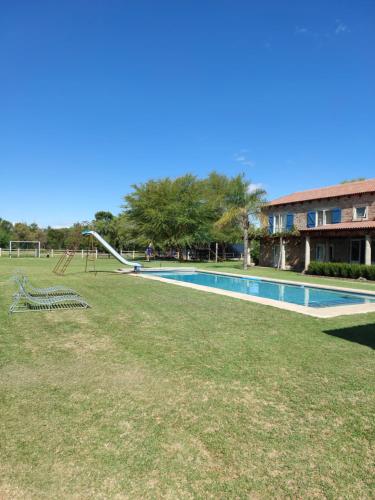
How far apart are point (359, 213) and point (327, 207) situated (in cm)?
264

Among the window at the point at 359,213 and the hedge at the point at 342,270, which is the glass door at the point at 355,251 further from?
the hedge at the point at 342,270

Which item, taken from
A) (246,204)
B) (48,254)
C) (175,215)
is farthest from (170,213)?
(48,254)

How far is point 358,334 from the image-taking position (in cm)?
702

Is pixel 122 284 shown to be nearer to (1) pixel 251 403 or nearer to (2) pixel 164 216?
(1) pixel 251 403

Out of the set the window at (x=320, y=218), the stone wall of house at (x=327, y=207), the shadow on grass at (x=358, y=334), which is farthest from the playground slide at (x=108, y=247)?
the shadow on grass at (x=358, y=334)

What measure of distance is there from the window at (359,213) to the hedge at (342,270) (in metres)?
5.10

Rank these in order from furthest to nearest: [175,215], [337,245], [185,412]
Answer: [175,215]
[337,245]
[185,412]

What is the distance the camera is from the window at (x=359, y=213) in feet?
78.8

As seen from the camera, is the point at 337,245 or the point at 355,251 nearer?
the point at 355,251

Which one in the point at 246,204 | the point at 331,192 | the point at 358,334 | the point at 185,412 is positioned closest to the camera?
the point at 185,412

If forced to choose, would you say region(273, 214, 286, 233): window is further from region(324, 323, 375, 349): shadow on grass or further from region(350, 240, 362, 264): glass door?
region(324, 323, 375, 349): shadow on grass

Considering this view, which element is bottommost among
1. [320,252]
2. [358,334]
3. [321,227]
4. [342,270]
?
[358,334]

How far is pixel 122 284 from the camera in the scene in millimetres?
14672

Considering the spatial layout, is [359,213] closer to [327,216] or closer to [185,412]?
[327,216]
